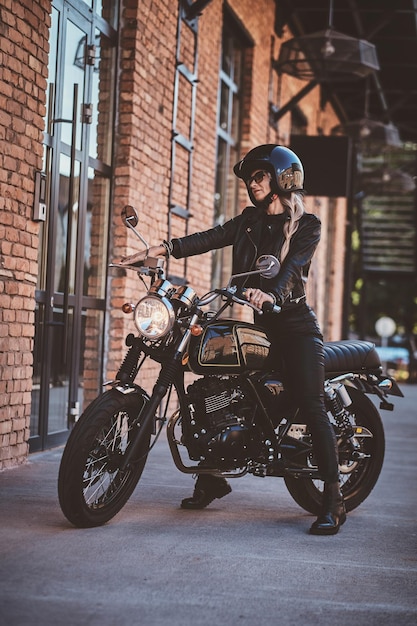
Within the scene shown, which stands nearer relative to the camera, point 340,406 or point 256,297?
point 256,297

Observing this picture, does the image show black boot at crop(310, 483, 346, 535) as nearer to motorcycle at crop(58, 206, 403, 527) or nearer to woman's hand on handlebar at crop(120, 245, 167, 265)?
motorcycle at crop(58, 206, 403, 527)

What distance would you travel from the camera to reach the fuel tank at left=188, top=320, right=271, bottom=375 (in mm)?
4426

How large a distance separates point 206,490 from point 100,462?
0.92 metres

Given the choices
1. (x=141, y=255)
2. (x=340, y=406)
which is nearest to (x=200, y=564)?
(x=141, y=255)

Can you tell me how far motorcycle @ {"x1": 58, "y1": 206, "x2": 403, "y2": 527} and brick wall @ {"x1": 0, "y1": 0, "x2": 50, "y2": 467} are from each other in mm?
1389

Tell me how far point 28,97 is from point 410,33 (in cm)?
961

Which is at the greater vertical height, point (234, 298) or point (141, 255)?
point (141, 255)

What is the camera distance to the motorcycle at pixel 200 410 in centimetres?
417

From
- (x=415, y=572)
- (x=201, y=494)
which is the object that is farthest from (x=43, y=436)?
(x=415, y=572)

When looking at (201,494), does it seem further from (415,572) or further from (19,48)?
(19,48)

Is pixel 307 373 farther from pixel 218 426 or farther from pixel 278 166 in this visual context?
pixel 278 166

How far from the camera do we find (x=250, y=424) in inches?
183

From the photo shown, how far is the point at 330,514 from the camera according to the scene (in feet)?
15.3

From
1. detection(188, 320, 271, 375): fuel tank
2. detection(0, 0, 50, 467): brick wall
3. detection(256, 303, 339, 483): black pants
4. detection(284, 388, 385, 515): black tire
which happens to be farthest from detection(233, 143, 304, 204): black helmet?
detection(0, 0, 50, 467): brick wall
